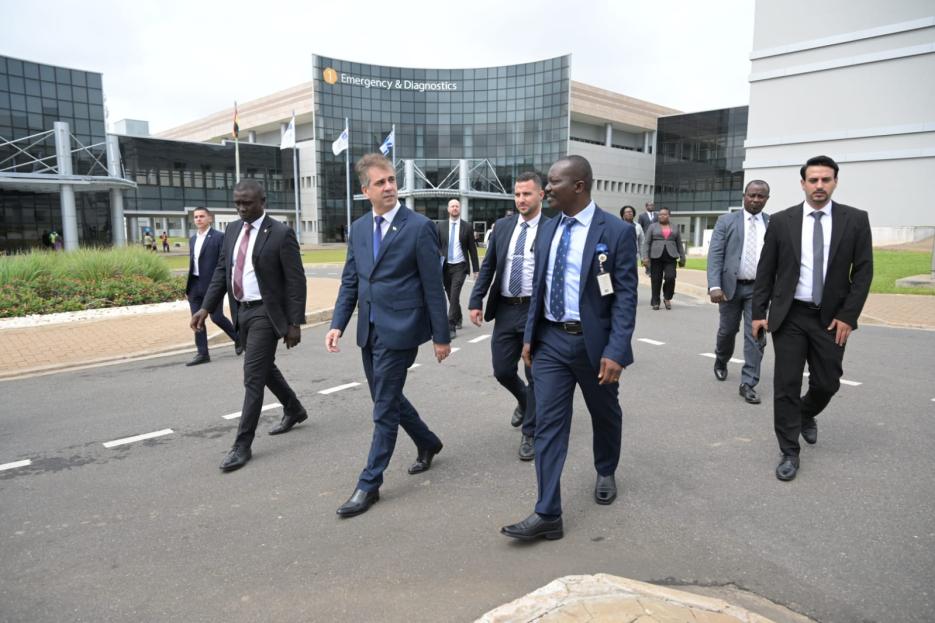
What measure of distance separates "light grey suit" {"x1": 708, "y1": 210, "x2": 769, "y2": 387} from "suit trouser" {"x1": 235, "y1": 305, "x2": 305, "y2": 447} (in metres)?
4.20

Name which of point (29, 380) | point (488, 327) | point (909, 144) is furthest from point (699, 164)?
point (29, 380)

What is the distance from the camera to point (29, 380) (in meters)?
7.54

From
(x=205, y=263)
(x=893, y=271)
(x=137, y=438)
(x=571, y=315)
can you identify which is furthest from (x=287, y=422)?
(x=893, y=271)

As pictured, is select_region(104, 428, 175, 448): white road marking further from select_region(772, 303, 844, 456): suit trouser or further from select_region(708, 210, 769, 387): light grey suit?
select_region(708, 210, 769, 387): light grey suit

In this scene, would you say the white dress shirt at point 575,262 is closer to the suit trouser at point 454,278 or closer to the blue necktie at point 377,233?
the blue necktie at point 377,233

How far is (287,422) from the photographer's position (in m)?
5.48

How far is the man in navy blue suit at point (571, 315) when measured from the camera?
10.9 feet

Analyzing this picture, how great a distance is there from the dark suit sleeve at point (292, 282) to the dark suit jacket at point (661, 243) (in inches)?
331

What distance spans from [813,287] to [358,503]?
3246 millimetres

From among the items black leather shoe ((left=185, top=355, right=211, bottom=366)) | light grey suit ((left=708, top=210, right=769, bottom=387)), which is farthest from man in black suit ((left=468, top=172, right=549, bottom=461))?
black leather shoe ((left=185, top=355, right=211, bottom=366))

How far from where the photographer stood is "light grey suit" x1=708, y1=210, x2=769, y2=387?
6102 mm

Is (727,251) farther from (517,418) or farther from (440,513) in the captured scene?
(440,513)

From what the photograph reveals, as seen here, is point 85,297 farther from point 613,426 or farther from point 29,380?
point 613,426

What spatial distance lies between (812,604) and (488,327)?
8.06m
